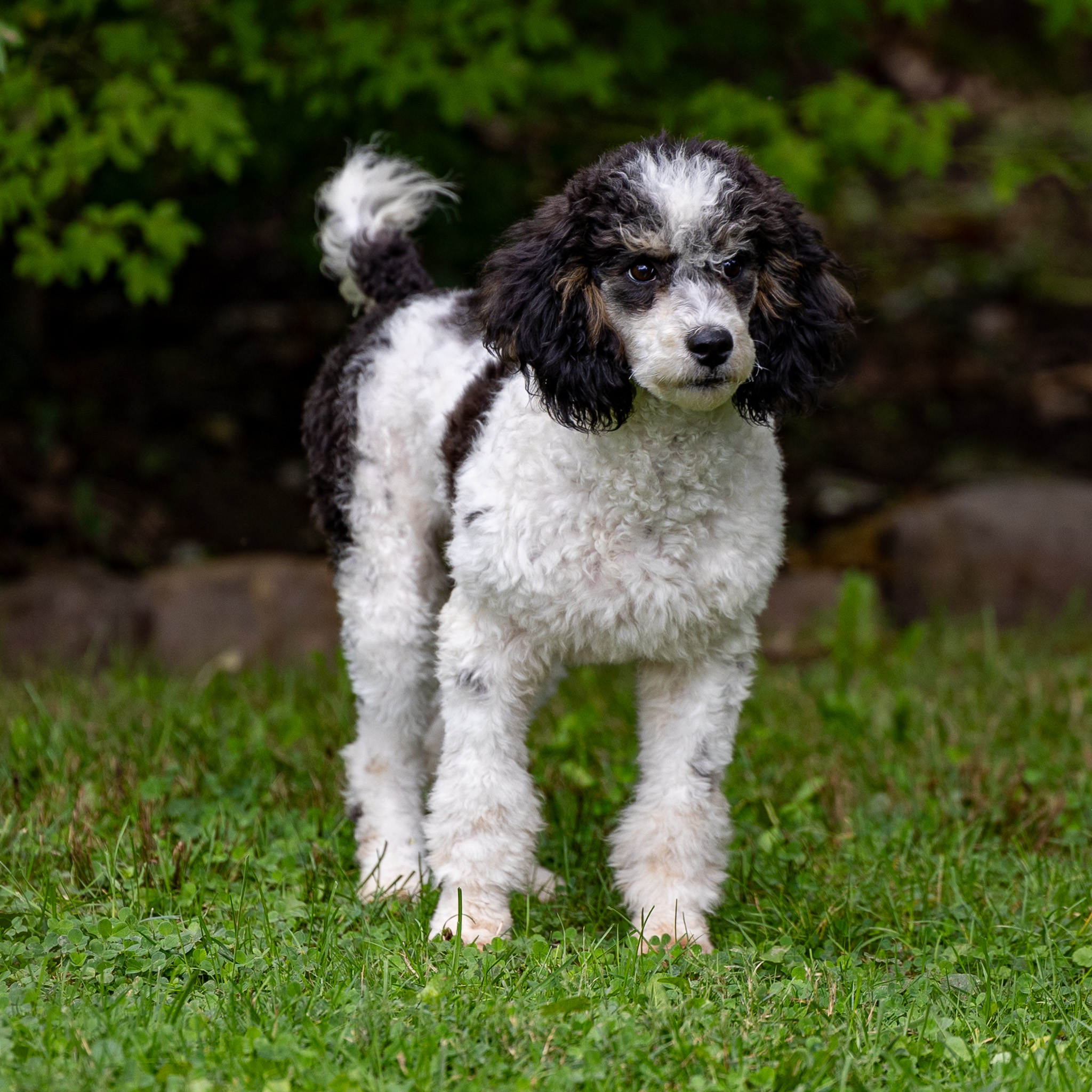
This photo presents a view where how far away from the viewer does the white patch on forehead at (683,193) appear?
319 centimetres

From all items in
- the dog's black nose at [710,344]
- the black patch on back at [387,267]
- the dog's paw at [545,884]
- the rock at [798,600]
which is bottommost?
the rock at [798,600]

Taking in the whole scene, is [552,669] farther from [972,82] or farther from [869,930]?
[972,82]

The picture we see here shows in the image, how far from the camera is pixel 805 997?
10.1 ft

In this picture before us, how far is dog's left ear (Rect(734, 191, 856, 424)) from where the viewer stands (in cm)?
340

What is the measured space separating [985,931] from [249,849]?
1.88 meters

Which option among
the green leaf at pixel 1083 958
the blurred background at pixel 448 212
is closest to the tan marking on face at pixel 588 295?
the blurred background at pixel 448 212

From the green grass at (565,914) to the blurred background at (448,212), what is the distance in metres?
1.57

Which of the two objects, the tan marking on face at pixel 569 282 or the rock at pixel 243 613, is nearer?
the tan marking on face at pixel 569 282

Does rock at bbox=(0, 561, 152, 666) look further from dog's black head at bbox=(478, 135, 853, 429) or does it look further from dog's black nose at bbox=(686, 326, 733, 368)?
dog's black nose at bbox=(686, 326, 733, 368)

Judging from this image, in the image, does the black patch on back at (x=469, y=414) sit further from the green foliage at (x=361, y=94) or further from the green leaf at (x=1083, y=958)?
the green foliage at (x=361, y=94)

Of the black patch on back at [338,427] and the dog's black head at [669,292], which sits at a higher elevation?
the dog's black head at [669,292]

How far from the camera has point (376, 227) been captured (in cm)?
439

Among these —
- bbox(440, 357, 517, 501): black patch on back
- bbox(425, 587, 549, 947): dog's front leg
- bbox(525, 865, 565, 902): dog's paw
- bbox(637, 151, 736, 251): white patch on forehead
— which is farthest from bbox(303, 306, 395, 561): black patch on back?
bbox(637, 151, 736, 251): white patch on forehead

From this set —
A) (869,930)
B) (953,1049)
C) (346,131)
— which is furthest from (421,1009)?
(346,131)
